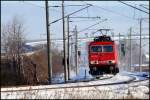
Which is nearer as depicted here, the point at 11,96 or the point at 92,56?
the point at 11,96

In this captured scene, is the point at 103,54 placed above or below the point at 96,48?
below

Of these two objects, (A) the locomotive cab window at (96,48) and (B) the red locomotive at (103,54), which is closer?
(B) the red locomotive at (103,54)

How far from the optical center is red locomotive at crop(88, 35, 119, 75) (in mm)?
42062

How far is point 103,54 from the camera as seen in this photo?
42344 millimetres

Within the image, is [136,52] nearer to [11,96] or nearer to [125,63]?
[125,63]

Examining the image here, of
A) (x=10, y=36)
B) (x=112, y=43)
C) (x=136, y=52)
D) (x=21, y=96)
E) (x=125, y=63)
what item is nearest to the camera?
(x=21, y=96)

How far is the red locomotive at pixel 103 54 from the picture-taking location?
138 feet

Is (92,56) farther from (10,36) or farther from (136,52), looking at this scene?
(136,52)

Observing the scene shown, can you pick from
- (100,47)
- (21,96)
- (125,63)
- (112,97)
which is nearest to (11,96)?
(21,96)

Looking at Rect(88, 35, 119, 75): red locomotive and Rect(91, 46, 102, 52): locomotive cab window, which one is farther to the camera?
Rect(91, 46, 102, 52): locomotive cab window

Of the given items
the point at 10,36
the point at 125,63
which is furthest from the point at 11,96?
the point at 125,63

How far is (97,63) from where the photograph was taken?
42812 millimetres

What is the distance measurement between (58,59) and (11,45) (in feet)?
66.3

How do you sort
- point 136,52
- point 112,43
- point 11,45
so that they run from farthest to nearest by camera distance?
point 136,52 < point 11,45 < point 112,43
